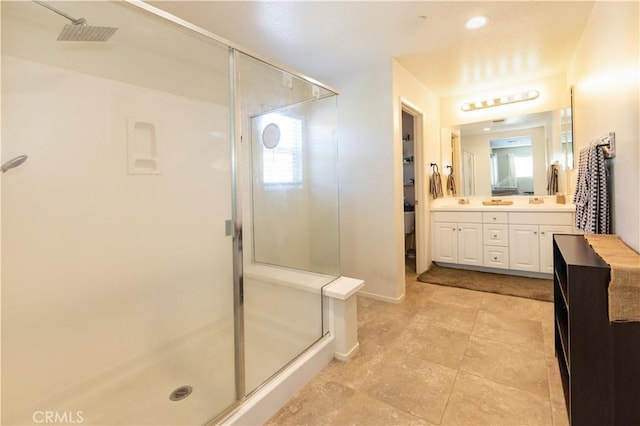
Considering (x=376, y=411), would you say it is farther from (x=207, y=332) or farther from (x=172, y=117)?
(x=172, y=117)

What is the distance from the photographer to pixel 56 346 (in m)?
1.77

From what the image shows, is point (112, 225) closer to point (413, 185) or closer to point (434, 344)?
point (434, 344)

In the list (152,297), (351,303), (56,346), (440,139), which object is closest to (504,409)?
(351,303)

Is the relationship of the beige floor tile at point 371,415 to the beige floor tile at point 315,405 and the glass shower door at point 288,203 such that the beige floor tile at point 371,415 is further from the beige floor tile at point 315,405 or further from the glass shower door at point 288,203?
the glass shower door at point 288,203

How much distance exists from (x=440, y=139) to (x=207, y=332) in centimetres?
374

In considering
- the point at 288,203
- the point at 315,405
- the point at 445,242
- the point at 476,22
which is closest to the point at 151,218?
the point at 288,203

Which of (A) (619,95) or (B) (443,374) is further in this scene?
(B) (443,374)

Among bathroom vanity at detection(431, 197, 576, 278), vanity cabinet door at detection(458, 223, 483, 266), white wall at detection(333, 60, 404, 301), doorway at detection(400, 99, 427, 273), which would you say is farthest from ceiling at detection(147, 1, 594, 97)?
vanity cabinet door at detection(458, 223, 483, 266)

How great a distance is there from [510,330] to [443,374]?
0.89 meters

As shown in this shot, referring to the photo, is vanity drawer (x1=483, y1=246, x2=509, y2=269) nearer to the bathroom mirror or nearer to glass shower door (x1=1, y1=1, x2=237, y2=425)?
the bathroom mirror

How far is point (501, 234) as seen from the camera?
11.7ft

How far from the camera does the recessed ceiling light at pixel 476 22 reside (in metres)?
2.21

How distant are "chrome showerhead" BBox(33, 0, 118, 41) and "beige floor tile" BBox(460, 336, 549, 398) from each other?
310cm

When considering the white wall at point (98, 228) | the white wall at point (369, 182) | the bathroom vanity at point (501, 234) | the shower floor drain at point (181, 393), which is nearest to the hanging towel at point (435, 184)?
the bathroom vanity at point (501, 234)
